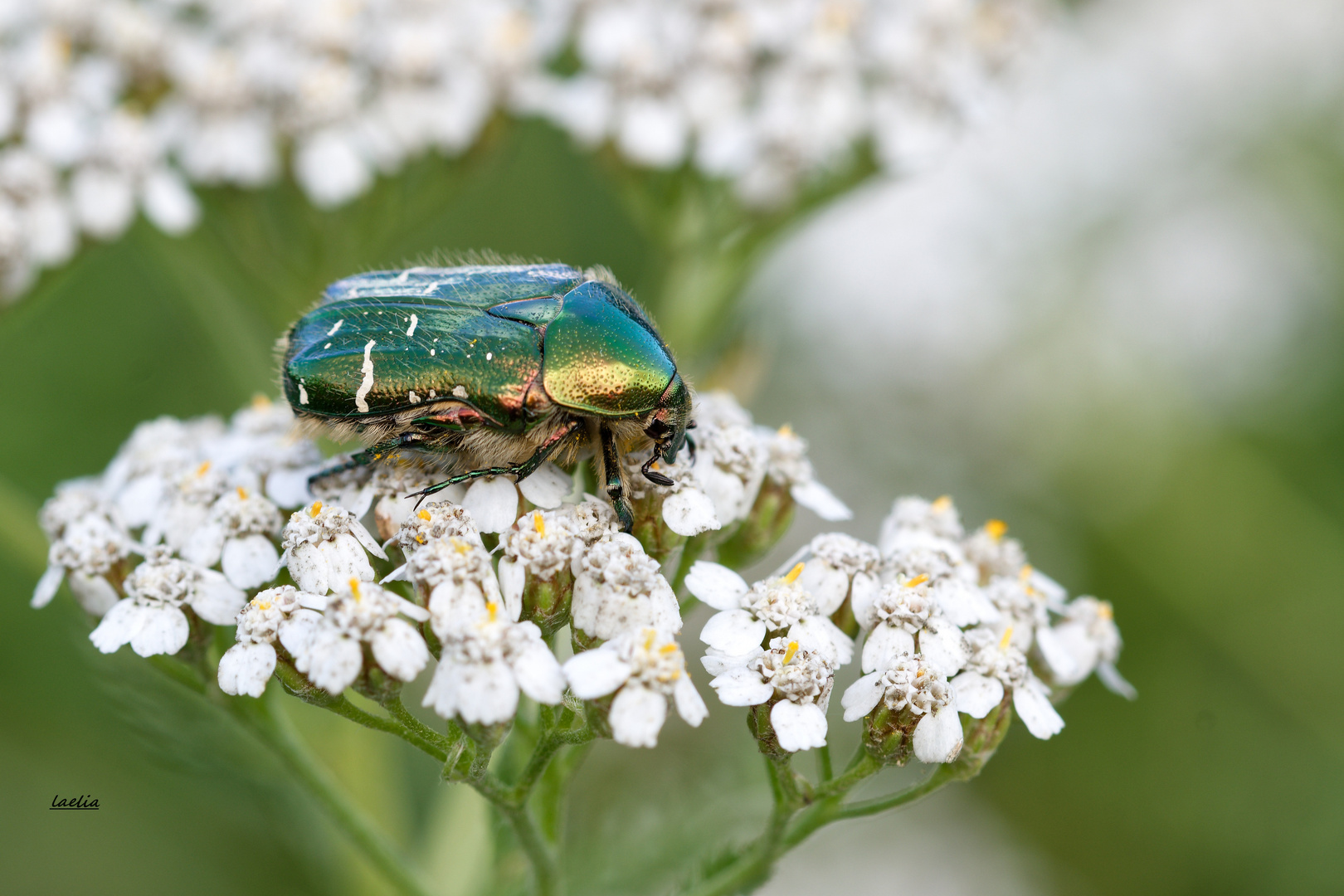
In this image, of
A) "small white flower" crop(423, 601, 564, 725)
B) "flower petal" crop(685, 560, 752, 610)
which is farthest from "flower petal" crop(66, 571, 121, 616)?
"flower petal" crop(685, 560, 752, 610)

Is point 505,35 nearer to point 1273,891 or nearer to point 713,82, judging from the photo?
point 713,82

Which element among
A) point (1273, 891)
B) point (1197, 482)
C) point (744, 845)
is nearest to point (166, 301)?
point (744, 845)

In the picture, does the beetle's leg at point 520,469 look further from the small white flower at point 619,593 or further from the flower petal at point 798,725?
the flower petal at point 798,725

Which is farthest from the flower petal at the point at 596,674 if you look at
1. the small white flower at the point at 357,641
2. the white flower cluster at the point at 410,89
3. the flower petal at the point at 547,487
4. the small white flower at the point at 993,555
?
the white flower cluster at the point at 410,89

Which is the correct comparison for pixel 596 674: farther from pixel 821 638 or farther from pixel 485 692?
pixel 821 638

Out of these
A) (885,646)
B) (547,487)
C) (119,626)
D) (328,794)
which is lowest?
(328,794)

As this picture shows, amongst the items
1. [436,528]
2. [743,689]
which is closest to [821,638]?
[743,689]
